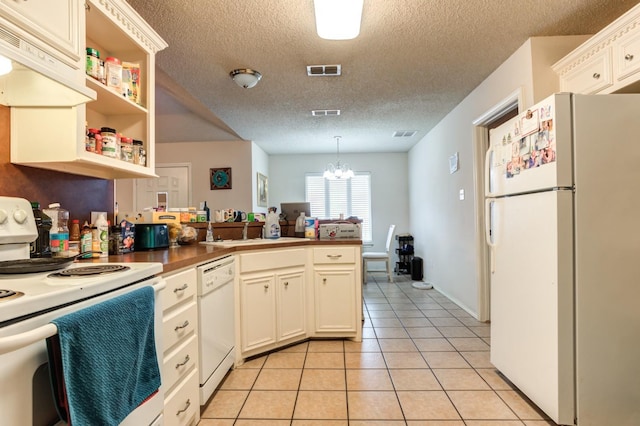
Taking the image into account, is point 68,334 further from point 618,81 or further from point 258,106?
point 258,106

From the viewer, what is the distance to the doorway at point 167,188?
5129 mm

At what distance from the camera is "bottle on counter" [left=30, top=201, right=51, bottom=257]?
1.29 metres

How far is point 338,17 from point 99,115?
1438mm

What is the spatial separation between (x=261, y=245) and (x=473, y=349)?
182 cm

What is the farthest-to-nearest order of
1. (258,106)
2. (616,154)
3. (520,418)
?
(258,106), (520,418), (616,154)

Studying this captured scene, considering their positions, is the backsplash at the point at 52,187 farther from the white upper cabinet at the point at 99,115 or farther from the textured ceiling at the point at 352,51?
the textured ceiling at the point at 352,51

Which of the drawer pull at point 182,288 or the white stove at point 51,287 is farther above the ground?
the white stove at point 51,287

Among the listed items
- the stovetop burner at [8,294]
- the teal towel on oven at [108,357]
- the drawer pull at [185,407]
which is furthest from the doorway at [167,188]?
the stovetop burner at [8,294]

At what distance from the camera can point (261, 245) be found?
92.7 inches

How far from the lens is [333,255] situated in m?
2.67

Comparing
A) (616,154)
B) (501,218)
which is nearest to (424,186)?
(501,218)

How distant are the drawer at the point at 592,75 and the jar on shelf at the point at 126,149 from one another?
272 centimetres

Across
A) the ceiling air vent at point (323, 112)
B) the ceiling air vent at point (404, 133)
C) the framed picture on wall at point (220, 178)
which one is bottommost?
the framed picture on wall at point (220, 178)

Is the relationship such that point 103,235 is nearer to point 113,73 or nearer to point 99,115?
point 99,115
